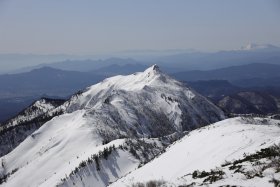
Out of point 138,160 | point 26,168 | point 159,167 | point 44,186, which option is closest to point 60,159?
point 26,168

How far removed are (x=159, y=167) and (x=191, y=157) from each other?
559 centimetres

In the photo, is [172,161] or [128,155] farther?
[128,155]

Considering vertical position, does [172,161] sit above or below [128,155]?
above

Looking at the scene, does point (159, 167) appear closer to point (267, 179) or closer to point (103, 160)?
point (267, 179)

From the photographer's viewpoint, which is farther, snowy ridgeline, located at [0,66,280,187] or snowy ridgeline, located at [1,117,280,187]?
snowy ridgeline, located at [0,66,280,187]

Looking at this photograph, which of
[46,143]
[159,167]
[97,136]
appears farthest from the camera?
[46,143]

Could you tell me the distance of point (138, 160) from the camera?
404ft

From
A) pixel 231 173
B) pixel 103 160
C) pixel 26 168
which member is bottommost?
pixel 26 168

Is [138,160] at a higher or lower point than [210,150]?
lower

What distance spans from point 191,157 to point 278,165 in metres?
30.3

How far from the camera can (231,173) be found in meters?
25.6

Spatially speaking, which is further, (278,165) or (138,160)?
(138,160)

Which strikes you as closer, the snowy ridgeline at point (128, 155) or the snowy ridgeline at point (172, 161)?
the snowy ridgeline at point (172, 161)

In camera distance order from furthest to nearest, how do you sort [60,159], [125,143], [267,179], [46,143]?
1. [46,143]
2. [60,159]
3. [125,143]
4. [267,179]
